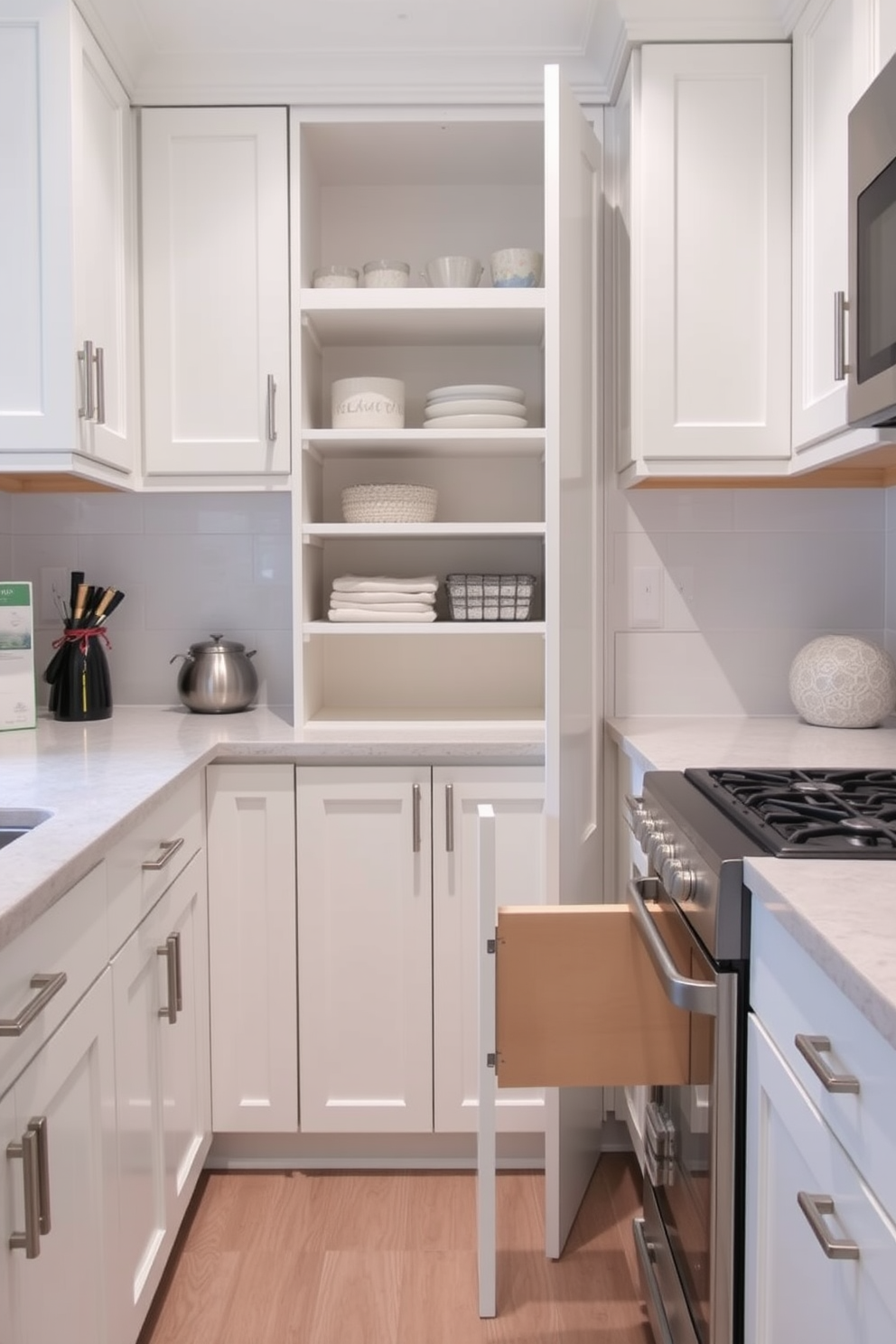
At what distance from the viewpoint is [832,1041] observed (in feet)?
3.04

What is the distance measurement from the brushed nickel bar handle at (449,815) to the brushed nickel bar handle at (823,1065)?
1178mm

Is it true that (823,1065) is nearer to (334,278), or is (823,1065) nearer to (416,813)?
Answer: (416,813)

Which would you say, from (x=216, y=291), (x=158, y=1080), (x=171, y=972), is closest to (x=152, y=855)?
(x=171, y=972)

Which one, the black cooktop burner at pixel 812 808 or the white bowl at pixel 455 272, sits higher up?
the white bowl at pixel 455 272

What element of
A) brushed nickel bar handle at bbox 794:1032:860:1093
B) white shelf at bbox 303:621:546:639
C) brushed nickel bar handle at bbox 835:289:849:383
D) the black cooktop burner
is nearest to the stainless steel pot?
white shelf at bbox 303:621:546:639

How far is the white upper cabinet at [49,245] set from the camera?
1932 millimetres

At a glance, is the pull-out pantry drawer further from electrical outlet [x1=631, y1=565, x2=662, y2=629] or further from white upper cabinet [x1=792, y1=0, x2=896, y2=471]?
electrical outlet [x1=631, y1=565, x2=662, y2=629]

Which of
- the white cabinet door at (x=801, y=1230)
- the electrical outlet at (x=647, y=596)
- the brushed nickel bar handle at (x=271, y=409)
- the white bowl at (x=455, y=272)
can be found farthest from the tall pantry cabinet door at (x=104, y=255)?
the white cabinet door at (x=801, y=1230)

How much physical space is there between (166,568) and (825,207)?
162 centimetres

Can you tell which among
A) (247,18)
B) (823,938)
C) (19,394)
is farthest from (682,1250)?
(247,18)

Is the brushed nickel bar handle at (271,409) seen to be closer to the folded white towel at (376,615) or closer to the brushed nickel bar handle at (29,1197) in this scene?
the folded white towel at (376,615)

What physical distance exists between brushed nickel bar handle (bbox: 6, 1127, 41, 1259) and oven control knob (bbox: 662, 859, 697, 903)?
766mm

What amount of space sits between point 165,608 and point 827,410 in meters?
1.56

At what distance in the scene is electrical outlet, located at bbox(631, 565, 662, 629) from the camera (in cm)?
237
